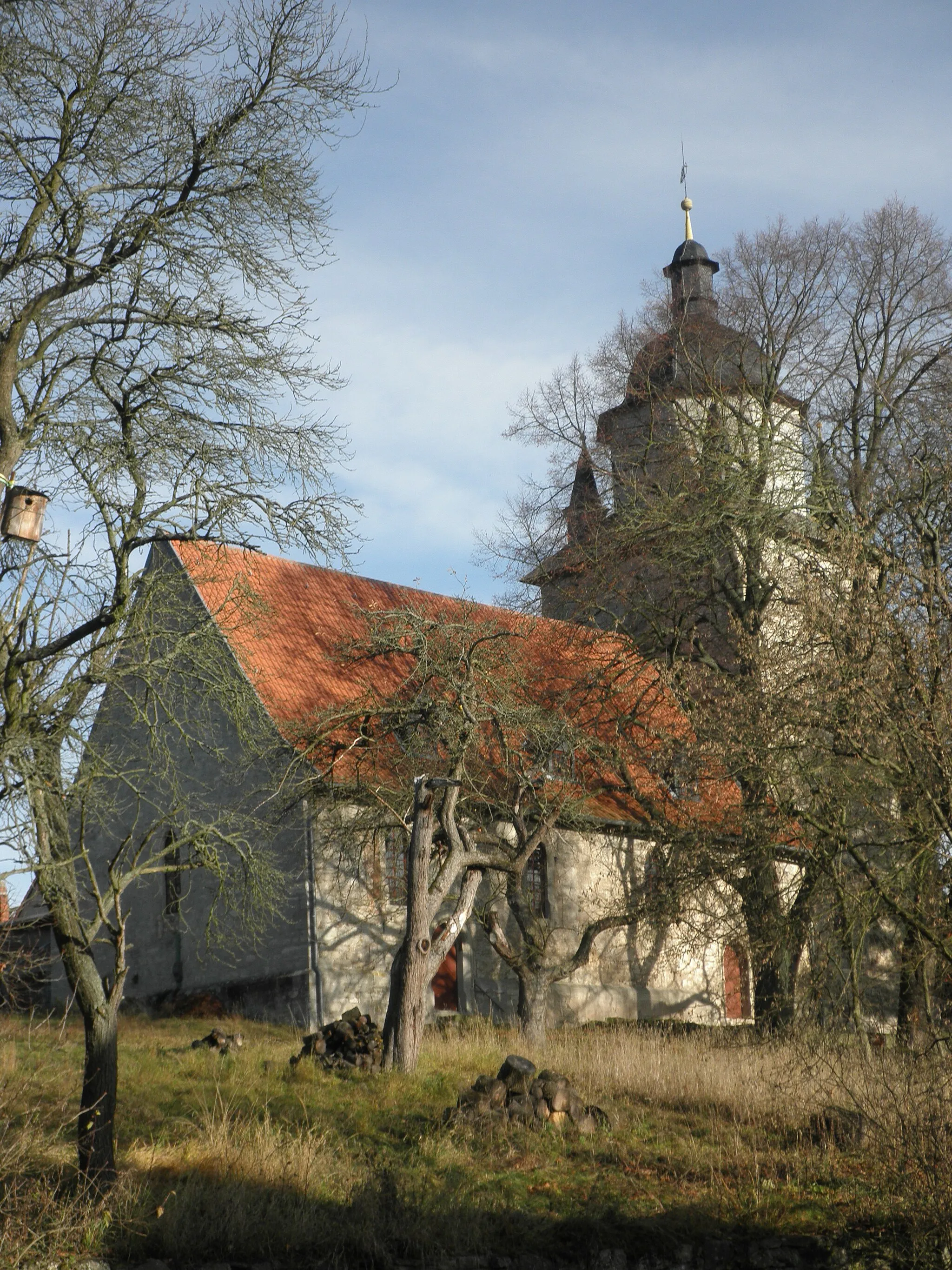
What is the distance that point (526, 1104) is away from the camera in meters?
13.3

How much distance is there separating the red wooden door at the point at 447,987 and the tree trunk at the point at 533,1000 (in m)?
3.46

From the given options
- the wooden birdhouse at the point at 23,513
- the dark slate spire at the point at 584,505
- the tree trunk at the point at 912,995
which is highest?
the dark slate spire at the point at 584,505

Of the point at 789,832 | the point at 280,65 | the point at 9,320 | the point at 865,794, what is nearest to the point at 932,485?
the point at 789,832

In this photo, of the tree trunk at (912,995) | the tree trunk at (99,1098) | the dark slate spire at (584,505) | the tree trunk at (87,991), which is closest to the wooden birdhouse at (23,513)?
the tree trunk at (87,991)

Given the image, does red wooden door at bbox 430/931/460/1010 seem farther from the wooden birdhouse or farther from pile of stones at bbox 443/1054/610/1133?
the wooden birdhouse

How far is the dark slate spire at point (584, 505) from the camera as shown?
2472 cm

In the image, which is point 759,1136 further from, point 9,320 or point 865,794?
point 9,320

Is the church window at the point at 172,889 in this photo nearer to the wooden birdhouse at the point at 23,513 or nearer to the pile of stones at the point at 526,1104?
the pile of stones at the point at 526,1104

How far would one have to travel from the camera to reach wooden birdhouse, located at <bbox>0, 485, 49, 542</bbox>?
928cm

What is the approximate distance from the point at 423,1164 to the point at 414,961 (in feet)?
14.7

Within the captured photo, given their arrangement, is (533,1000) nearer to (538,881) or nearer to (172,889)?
(538,881)

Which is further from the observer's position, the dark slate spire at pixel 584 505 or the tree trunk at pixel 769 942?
the dark slate spire at pixel 584 505

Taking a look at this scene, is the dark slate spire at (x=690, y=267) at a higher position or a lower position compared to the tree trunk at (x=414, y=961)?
higher

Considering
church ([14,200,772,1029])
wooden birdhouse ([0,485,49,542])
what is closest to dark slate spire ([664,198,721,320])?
church ([14,200,772,1029])
